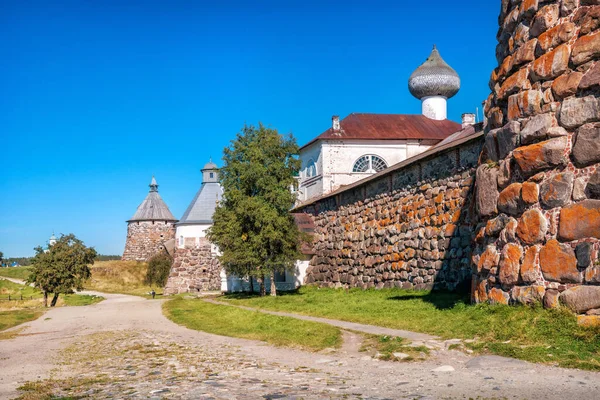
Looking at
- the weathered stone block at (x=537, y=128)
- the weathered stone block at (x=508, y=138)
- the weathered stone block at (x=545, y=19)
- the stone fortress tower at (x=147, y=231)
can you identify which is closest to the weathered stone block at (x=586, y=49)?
the weathered stone block at (x=545, y=19)

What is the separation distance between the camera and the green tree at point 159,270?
48.8 m

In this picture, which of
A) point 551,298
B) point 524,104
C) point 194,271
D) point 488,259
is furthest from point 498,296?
point 194,271

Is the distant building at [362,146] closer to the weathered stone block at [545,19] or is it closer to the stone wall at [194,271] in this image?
the stone wall at [194,271]

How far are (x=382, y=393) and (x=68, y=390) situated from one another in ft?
10.6

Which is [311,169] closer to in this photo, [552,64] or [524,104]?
[524,104]

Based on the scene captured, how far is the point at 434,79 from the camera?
37.7 metres

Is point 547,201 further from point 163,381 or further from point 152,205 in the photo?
point 152,205

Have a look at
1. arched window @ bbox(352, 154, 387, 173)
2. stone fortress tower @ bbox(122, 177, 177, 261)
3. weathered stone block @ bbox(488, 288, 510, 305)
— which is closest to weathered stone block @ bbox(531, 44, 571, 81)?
weathered stone block @ bbox(488, 288, 510, 305)

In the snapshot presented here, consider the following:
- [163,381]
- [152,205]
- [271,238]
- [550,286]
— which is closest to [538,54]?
[550,286]

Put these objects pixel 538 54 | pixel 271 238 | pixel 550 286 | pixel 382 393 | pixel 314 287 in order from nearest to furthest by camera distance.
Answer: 1. pixel 382 393
2. pixel 550 286
3. pixel 538 54
4. pixel 271 238
5. pixel 314 287

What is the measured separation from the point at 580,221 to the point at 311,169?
28.3m

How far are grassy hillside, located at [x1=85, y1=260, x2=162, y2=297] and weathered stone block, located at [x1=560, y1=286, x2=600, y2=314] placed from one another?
1777 inches

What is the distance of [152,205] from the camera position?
2328 inches

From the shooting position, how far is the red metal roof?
114 ft
